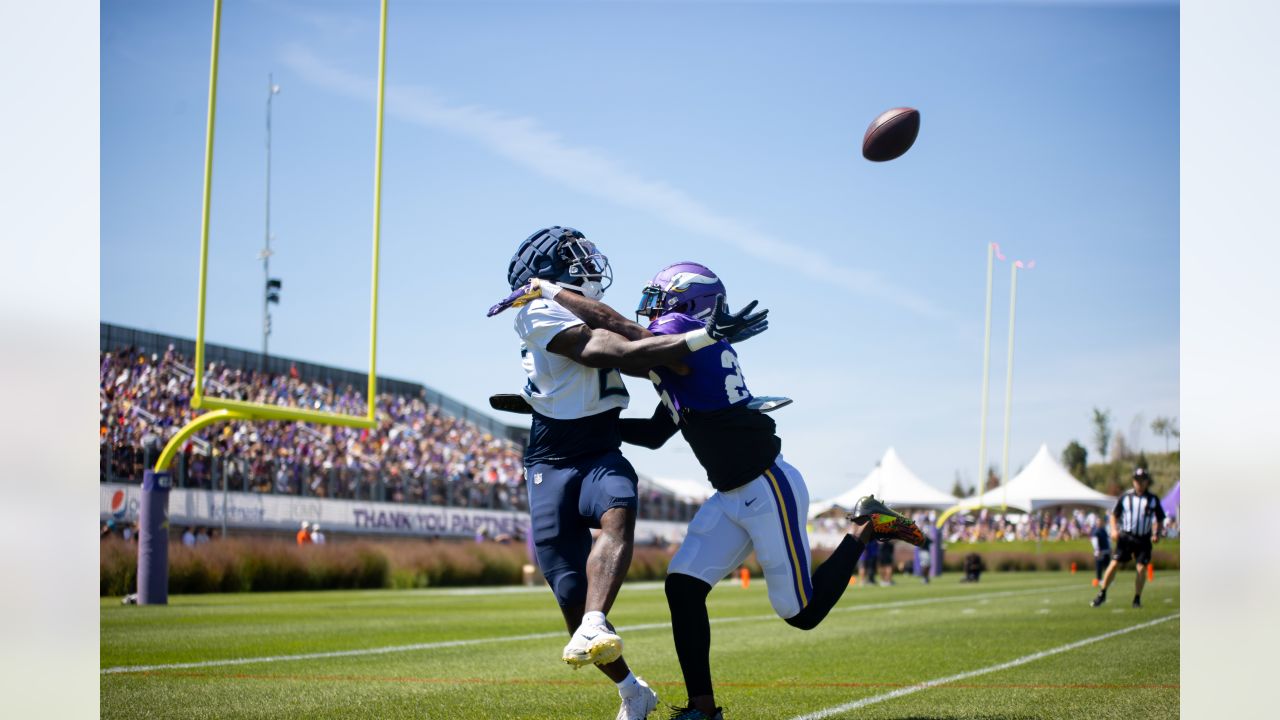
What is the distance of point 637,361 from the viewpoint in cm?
376

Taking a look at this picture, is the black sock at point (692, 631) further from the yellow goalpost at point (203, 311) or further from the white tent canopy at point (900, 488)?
the white tent canopy at point (900, 488)

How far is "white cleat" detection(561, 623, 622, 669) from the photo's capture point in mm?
3469

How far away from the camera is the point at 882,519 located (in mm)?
4457

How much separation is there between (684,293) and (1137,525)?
962 centimetres

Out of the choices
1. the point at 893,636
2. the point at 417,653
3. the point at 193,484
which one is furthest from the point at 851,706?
the point at 193,484

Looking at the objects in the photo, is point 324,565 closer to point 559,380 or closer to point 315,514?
point 315,514

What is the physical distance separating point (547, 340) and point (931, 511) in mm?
33460

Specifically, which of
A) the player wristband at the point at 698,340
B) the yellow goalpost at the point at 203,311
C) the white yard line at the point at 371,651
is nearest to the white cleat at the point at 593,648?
the player wristband at the point at 698,340

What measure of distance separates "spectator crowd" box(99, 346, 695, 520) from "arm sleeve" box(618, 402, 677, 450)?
58.5 feet

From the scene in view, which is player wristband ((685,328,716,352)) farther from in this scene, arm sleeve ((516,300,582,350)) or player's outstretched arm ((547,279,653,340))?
arm sleeve ((516,300,582,350))

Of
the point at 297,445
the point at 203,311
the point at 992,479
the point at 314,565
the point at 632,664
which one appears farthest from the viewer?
the point at 992,479

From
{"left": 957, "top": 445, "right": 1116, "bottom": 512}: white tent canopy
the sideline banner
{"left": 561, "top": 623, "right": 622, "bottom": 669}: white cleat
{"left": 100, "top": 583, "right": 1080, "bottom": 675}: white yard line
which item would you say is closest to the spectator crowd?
the sideline banner

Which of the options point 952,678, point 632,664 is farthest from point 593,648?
point 632,664

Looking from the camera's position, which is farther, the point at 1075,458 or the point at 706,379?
the point at 1075,458
